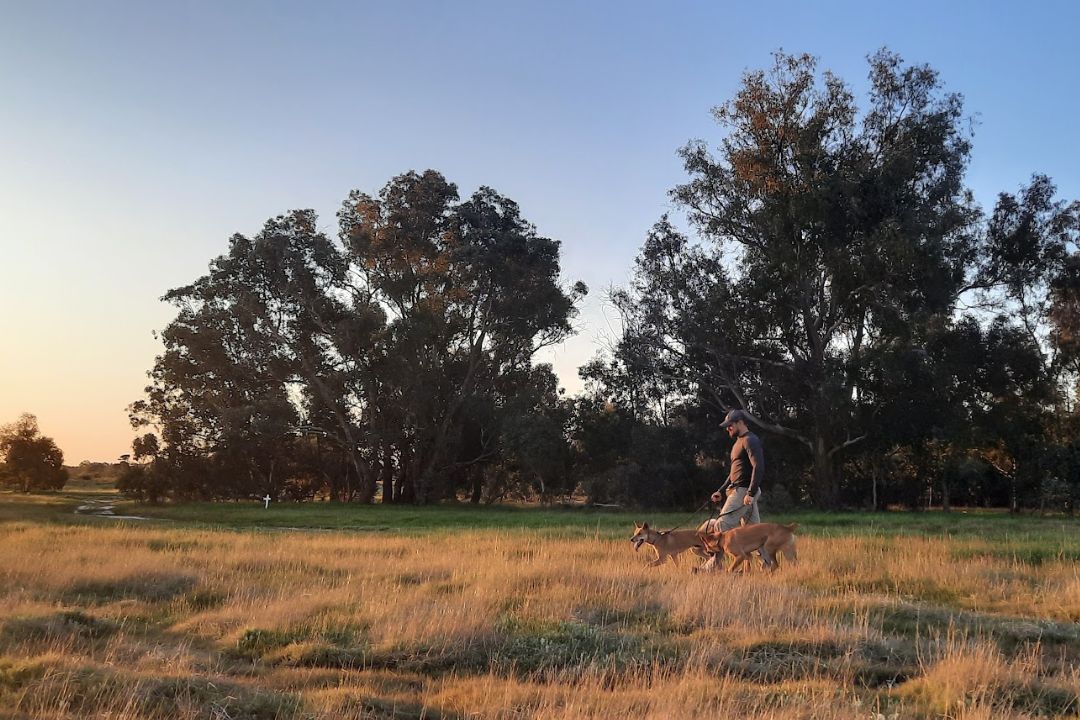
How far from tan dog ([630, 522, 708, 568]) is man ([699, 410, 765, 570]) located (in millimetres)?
316

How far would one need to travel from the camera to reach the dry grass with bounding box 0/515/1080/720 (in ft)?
19.1

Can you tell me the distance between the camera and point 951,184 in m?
33.3

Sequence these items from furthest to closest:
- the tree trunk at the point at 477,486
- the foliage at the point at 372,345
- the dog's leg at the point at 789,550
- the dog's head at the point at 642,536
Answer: the tree trunk at the point at 477,486
the foliage at the point at 372,345
the dog's head at the point at 642,536
the dog's leg at the point at 789,550

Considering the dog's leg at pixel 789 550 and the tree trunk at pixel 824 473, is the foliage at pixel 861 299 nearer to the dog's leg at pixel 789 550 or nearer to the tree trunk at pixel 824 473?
the tree trunk at pixel 824 473

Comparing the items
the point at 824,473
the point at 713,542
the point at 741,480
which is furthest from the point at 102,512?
the point at 824,473

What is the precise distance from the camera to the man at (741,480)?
1106 cm

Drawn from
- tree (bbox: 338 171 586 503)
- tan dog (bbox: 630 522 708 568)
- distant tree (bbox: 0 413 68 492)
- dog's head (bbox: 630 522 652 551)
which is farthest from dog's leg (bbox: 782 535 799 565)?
distant tree (bbox: 0 413 68 492)

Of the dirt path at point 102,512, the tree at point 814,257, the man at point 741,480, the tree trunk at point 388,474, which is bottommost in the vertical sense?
the dirt path at point 102,512

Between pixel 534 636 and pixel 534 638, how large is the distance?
91 mm

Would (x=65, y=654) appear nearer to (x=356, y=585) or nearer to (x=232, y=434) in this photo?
(x=356, y=585)

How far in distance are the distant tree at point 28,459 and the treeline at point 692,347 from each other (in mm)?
15772

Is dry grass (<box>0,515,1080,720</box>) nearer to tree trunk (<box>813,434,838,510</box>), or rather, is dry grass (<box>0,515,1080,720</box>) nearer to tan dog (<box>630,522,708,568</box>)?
tan dog (<box>630,522,708,568</box>)

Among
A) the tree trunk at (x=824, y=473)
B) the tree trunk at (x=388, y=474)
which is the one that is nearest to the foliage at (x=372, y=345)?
the tree trunk at (x=388, y=474)

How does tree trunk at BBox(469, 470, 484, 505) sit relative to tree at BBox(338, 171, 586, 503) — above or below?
below
